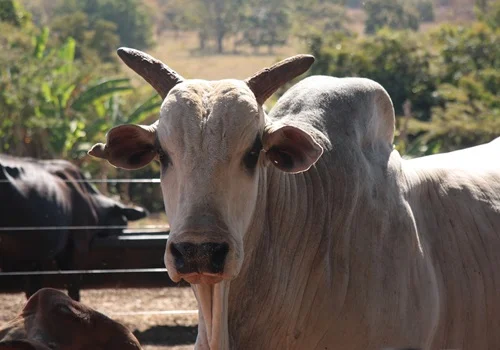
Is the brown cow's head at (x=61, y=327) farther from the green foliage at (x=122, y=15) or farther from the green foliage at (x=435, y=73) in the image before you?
the green foliage at (x=122, y=15)

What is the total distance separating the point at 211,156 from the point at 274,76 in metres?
0.53

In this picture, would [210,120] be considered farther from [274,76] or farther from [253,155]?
[274,76]

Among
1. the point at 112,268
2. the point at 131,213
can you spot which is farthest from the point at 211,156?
the point at 131,213

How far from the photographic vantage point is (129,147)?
12.8ft

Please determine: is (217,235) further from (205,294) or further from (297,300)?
(297,300)

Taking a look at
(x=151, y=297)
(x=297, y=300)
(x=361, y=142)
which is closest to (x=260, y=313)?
(x=297, y=300)

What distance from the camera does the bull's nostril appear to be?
341cm

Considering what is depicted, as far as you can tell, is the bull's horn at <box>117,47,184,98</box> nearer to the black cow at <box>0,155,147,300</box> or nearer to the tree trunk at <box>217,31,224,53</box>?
the black cow at <box>0,155,147,300</box>

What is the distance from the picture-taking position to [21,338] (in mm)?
4102

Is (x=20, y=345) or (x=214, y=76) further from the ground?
(x=20, y=345)

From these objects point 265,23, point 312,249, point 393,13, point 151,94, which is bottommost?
point 265,23

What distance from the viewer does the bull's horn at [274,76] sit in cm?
392

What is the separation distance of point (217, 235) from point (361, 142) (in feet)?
3.70

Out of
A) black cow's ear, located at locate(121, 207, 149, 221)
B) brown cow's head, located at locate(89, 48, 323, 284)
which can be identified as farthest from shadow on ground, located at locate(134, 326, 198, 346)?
brown cow's head, located at locate(89, 48, 323, 284)
